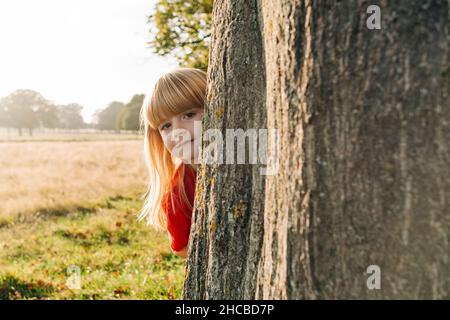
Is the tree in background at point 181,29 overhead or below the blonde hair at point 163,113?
overhead

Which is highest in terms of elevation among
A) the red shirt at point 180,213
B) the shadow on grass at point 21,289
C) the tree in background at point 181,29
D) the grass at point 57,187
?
the tree in background at point 181,29

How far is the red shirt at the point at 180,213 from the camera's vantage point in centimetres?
317

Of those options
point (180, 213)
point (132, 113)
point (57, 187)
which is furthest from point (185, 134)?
point (132, 113)

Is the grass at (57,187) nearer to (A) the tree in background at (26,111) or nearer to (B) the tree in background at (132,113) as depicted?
(B) the tree in background at (132,113)

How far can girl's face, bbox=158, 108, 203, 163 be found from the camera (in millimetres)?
3051

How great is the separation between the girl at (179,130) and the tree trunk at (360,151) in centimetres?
117

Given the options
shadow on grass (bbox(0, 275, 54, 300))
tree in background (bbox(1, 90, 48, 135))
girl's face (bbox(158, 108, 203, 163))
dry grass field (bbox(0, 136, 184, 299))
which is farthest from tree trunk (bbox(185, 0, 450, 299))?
tree in background (bbox(1, 90, 48, 135))

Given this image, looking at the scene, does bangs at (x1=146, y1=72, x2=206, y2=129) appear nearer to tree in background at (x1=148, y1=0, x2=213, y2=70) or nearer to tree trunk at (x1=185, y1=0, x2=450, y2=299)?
tree trunk at (x1=185, y1=0, x2=450, y2=299)

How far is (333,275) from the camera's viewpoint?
1.77 meters

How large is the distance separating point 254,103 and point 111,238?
288 inches

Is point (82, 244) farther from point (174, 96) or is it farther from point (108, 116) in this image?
point (108, 116)

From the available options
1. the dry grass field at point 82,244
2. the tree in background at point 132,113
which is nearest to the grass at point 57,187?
the dry grass field at point 82,244
